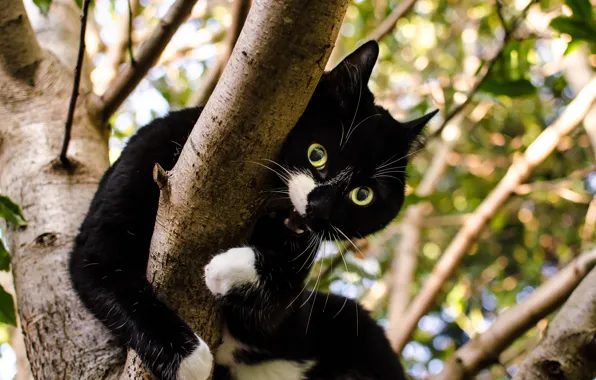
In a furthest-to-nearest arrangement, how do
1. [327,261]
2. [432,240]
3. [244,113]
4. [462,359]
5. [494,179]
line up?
1. [432,240]
2. [494,179]
3. [327,261]
4. [462,359]
5. [244,113]

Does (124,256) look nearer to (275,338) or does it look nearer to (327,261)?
(275,338)

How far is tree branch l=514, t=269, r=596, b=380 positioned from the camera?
190 centimetres

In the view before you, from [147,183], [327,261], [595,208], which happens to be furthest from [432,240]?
[147,183]

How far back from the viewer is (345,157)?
2062 mm

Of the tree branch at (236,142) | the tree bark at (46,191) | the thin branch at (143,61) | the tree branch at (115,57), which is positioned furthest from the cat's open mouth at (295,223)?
the tree branch at (115,57)

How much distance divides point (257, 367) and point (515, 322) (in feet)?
3.37

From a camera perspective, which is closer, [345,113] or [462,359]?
[345,113]

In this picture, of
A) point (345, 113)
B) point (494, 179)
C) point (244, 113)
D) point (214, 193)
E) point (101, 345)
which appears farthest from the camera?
point (494, 179)

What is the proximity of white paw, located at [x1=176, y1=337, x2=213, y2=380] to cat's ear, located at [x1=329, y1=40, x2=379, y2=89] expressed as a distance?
103 centimetres

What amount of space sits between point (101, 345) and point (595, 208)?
118 inches

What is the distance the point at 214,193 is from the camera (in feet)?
4.96

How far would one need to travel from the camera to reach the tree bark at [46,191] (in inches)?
75.4

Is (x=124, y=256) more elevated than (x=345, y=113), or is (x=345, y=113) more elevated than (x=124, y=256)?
(x=345, y=113)

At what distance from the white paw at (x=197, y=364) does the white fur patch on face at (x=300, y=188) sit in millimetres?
534
